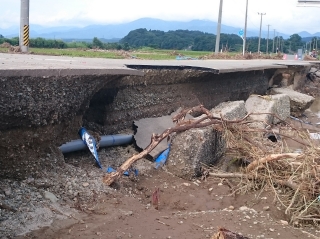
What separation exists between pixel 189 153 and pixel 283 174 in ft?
3.77

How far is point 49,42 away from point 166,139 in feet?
93.2

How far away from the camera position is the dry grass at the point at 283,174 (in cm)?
484

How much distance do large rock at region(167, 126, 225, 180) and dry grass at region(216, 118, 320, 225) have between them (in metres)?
0.45

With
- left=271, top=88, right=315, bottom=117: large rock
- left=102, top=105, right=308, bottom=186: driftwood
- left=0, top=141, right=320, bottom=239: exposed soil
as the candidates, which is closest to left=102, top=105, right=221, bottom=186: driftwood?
left=102, top=105, right=308, bottom=186: driftwood

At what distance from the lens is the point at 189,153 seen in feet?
18.9

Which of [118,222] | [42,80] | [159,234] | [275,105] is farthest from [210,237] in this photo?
[275,105]

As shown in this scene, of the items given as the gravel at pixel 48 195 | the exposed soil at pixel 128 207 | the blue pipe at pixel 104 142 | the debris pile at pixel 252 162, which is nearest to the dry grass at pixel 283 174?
the debris pile at pixel 252 162

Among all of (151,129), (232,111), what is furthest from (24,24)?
(151,129)

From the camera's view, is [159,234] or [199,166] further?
[199,166]

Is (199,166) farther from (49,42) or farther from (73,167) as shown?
(49,42)

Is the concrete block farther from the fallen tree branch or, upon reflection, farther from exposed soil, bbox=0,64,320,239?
exposed soil, bbox=0,64,320,239

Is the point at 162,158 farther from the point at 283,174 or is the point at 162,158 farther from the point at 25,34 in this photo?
the point at 25,34

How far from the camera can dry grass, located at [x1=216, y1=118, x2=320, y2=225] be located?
4844 millimetres

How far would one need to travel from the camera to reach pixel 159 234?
3.86m
